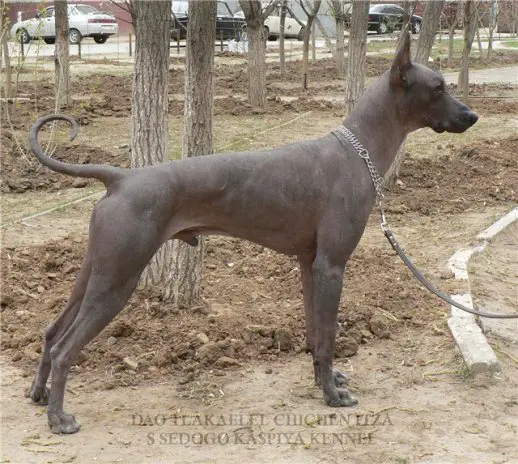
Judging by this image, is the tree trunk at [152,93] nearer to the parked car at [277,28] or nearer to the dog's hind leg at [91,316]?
the dog's hind leg at [91,316]

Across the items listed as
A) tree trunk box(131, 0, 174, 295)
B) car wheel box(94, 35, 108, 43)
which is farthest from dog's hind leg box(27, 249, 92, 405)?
car wheel box(94, 35, 108, 43)

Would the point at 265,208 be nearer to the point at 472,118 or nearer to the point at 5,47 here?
the point at 472,118

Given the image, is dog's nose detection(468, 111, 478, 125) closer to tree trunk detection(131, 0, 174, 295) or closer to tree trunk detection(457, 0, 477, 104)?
tree trunk detection(131, 0, 174, 295)

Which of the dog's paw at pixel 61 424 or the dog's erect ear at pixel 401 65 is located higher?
the dog's erect ear at pixel 401 65

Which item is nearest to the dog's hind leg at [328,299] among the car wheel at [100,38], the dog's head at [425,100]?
the dog's head at [425,100]

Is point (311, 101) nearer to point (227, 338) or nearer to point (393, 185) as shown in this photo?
point (393, 185)

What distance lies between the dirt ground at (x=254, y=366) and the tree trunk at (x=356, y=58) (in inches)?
67.5

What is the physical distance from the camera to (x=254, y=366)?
5629 mm

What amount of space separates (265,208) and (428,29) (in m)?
6.39

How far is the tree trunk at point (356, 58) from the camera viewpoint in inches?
410

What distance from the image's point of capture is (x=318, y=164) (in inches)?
193

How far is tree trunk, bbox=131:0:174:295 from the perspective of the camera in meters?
6.27

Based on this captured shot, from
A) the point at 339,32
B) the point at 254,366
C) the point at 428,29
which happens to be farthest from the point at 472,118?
the point at 339,32

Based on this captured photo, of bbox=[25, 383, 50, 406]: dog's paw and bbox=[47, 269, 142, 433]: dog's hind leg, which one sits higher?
bbox=[47, 269, 142, 433]: dog's hind leg
